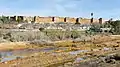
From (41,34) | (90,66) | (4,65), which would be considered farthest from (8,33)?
(90,66)

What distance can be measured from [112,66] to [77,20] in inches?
5216

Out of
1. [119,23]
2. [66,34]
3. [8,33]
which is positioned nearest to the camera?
[8,33]

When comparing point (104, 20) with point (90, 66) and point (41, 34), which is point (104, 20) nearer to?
point (41, 34)

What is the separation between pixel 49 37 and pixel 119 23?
47.7 metres

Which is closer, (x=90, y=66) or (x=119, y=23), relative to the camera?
(x=90, y=66)

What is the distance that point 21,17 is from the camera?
135 metres

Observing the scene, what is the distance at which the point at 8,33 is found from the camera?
224 ft

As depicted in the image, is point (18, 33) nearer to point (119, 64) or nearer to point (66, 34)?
point (66, 34)

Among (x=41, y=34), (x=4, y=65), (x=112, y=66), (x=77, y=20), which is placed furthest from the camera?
(x=77, y=20)

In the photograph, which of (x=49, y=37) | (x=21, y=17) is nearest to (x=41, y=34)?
(x=49, y=37)

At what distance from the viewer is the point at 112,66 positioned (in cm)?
2277

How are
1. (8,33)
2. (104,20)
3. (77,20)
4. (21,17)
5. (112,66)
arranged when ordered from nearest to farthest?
(112,66) → (8,33) → (21,17) → (77,20) → (104,20)

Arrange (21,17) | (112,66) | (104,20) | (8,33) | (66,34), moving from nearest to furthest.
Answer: (112,66)
(8,33)
(66,34)
(21,17)
(104,20)

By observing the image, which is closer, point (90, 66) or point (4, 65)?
point (90, 66)
